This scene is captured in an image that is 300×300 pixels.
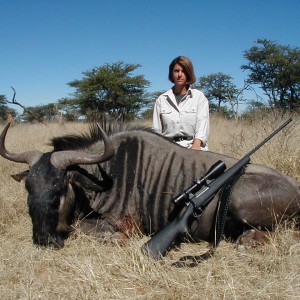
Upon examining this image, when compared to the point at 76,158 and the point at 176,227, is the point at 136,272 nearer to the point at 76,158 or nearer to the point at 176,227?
the point at 176,227

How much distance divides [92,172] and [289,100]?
14362 millimetres

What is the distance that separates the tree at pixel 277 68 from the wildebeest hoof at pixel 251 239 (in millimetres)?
13639

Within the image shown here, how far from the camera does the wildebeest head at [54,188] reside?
116 inches

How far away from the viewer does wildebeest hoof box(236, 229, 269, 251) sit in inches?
116

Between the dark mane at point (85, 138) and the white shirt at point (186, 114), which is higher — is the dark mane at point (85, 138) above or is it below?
below

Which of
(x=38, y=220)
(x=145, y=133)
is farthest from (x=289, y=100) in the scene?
Answer: (x=38, y=220)

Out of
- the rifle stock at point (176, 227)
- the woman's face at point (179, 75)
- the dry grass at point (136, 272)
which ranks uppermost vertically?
the woman's face at point (179, 75)

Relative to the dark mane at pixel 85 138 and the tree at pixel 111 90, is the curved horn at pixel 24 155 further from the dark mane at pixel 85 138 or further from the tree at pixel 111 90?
the tree at pixel 111 90

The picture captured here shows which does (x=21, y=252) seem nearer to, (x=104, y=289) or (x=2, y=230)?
(x=2, y=230)

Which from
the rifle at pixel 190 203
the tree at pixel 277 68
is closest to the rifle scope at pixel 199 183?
the rifle at pixel 190 203

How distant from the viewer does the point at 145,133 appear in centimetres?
361

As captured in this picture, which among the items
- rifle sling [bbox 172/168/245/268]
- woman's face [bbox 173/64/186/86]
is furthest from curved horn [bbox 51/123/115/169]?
woman's face [bbox 173/64/186/86]

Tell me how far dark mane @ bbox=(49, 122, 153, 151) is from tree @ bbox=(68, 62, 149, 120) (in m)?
Result: 15.0

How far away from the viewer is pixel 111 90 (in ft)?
63.3
